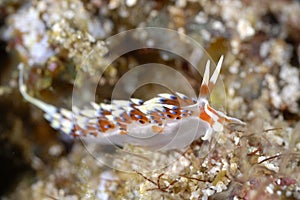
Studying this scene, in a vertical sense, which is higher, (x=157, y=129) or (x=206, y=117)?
(x=206, y=117)

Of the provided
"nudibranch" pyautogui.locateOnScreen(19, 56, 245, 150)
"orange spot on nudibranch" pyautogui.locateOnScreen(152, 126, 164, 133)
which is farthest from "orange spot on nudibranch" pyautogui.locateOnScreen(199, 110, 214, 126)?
"orange spot on nudibranch" pyautogui.locateOnScreen(152, 126, 164, 133)

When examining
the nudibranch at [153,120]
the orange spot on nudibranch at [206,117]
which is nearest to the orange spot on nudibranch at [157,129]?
the nudibranch at [153,120]

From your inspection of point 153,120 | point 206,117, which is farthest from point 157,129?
point 206,117

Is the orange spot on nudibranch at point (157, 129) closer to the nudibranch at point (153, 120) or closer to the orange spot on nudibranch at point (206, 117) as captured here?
the nudibranch at point (153, 120)

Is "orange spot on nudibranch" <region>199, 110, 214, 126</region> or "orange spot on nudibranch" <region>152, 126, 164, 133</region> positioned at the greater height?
"orange spot on nudibranch" <region>199, 110, 214, 126</region>

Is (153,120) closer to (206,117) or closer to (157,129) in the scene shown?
(157,129)

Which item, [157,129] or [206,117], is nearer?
[206,117]

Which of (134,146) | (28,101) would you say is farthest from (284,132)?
(28,101)

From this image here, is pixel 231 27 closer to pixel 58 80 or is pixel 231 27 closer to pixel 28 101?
pixel 58 80

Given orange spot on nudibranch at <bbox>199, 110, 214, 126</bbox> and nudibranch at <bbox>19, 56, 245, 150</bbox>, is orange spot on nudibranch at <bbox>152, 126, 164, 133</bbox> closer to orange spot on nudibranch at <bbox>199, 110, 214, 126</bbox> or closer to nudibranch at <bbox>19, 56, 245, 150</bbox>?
nudibranch at <bbox>19, 56, 245, 150</bbox>
